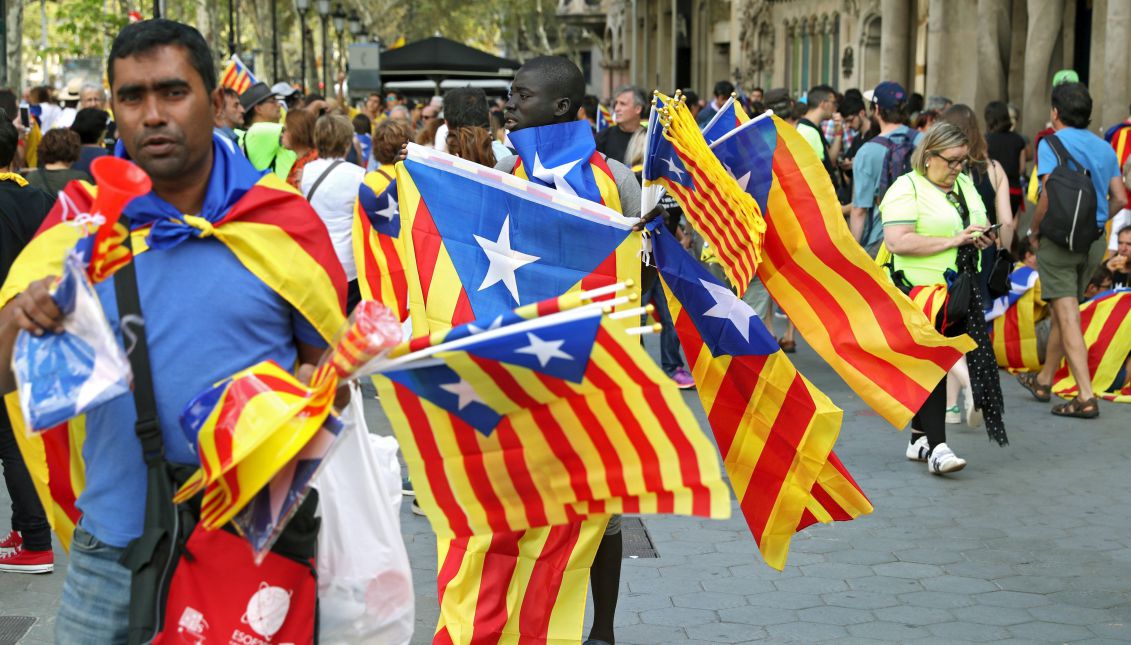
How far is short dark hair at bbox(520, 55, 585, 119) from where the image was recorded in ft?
19.1

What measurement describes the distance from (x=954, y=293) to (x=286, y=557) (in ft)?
19.0

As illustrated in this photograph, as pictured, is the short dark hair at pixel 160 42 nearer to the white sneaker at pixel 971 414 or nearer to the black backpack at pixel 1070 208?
the white sneaker at pixel 971 414

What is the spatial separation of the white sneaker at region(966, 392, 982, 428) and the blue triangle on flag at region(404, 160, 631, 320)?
4592 millimetres

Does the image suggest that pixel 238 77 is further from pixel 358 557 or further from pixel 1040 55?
pixel 358 557

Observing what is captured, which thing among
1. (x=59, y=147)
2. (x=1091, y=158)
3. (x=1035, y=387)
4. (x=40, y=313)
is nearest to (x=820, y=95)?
(x=1091, y=158)

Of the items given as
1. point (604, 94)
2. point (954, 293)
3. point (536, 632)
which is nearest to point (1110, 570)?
point (954, 293)

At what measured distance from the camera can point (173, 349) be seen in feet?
10.6

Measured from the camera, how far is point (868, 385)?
6.21m

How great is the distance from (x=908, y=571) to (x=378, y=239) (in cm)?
339

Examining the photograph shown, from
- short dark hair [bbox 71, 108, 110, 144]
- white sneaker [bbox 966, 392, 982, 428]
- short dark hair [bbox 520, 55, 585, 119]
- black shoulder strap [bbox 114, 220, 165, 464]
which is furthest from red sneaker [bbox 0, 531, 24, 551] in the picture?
white sneaker [bbox 966, 392, 982, 428]

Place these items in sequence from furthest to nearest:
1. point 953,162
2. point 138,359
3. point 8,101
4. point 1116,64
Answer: point 1116,64, point 8,101, point 953,162, point 138,359

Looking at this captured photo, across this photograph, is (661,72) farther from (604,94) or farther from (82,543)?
(82,543)

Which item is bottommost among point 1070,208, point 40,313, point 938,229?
point 1070,208

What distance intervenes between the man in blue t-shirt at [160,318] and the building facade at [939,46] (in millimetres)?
14300
